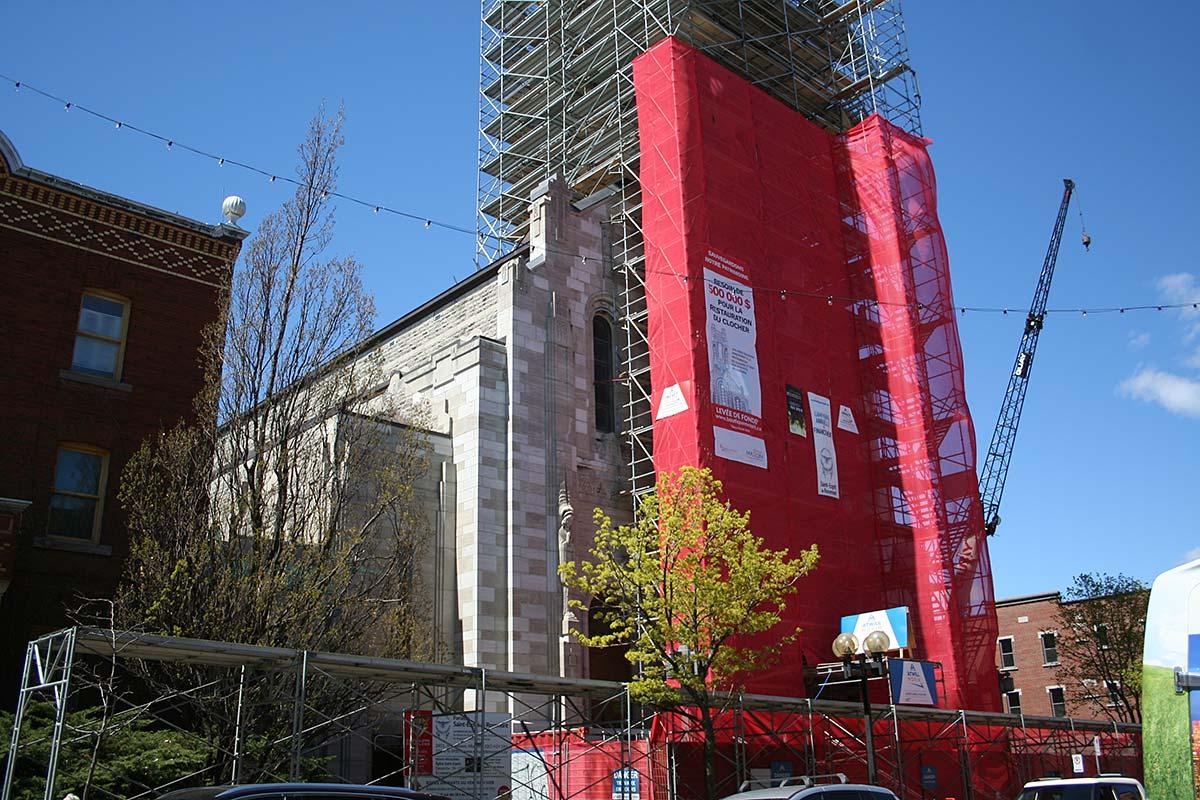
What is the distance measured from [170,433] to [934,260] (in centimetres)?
2927

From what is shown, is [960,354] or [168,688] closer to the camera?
[168,688]

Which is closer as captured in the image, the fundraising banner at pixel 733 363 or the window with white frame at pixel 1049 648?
the fundraising banner at pixel 733 363

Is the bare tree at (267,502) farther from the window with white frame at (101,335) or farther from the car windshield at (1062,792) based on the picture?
the car windshield at (1062,792)

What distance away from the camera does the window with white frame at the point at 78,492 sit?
21594mm

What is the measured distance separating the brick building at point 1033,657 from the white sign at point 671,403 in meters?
32.2

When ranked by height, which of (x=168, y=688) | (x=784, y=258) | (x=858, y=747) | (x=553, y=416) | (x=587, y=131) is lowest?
(x=858, y=747)

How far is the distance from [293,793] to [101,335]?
16.7m

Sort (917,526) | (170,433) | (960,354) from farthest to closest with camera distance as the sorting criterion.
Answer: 1. (960,354)
2. (917,526)
3. (170,433)

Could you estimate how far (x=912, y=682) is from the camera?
102 feet

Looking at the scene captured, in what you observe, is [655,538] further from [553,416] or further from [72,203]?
[72,203]

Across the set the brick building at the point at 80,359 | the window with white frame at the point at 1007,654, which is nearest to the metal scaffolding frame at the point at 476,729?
the brick building at the point at 80,359

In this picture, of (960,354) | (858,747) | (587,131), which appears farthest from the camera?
(587,131)

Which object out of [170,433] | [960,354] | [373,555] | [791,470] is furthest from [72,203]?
[960,354]

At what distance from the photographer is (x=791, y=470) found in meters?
33.9
